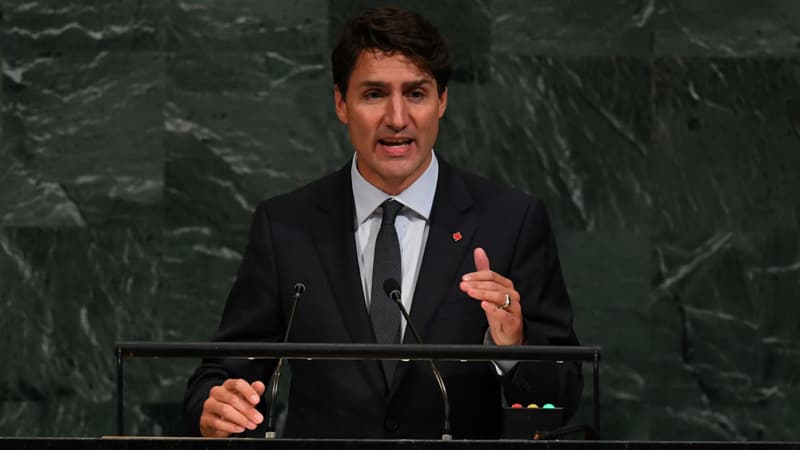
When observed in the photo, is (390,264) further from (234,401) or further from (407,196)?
(234,401)

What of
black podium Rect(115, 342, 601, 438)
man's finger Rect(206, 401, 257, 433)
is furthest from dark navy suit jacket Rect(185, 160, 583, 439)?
black podium Rect(115, 342, 601, 438)

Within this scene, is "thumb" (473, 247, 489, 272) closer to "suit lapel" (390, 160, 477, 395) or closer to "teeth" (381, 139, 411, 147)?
"suit lapel" (390, 160, 477, 395)

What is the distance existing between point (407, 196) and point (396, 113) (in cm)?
22

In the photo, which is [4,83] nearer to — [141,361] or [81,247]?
[81,247]

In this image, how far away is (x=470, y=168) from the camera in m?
5.30

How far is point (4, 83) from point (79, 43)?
0.30 m

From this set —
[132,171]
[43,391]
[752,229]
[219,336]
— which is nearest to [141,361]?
[43,391]

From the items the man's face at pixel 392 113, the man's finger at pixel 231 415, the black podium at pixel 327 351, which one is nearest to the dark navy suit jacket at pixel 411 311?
the man's face at pixel 392 113

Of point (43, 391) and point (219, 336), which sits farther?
point (43, 391)

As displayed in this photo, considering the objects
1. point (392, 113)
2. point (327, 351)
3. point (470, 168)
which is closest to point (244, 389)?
point (327, 351)

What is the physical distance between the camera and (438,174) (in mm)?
3578

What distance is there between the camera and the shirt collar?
11.5 ft

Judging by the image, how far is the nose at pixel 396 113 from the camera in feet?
11.2

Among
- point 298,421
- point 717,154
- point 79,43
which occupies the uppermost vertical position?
point 79,43
